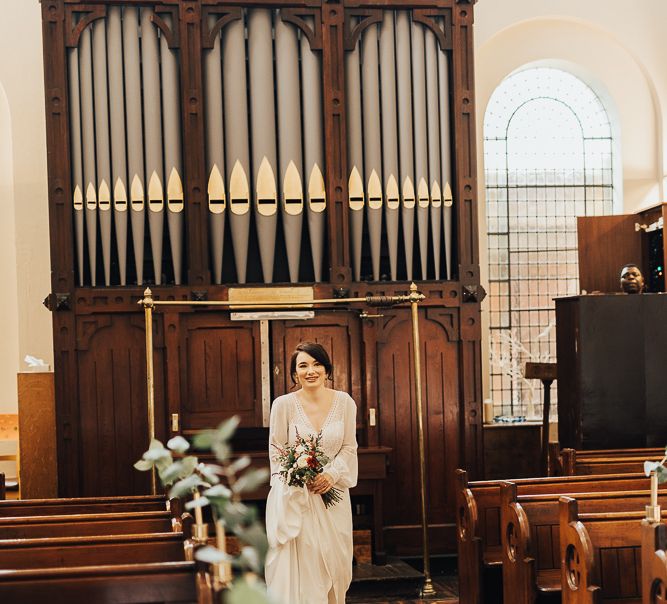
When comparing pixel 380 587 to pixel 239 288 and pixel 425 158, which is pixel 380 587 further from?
pixel 425 158

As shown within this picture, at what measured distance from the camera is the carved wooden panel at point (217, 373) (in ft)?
27.7

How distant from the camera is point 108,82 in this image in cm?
859

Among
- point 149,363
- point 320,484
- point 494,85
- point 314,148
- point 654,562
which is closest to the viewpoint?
point 654,562

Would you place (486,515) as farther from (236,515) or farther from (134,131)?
(236,515)

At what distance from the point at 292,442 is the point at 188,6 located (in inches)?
169

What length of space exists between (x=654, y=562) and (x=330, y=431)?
245 cm

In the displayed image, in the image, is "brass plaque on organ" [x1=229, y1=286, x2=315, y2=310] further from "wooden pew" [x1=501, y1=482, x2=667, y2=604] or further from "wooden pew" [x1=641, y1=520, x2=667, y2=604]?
"wooden pew" [x1=641, y1=520, x2=667, y2=604]

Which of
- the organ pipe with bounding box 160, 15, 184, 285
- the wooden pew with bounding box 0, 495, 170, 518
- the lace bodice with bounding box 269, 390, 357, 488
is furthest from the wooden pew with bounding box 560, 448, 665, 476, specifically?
the organ pipe with bounding box 160, 15, 184, 285

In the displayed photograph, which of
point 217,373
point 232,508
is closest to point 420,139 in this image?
point 217,373

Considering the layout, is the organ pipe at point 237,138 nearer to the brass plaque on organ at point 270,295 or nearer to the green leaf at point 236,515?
the brass plaque on organ at point 270,295

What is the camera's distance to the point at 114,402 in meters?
8.40

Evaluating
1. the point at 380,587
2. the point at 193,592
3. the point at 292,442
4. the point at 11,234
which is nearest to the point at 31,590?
the point at 193,592

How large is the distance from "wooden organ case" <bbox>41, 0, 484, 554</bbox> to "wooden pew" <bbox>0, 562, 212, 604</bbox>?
14.5 feet

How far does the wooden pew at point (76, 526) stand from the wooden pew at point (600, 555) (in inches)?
79.0
